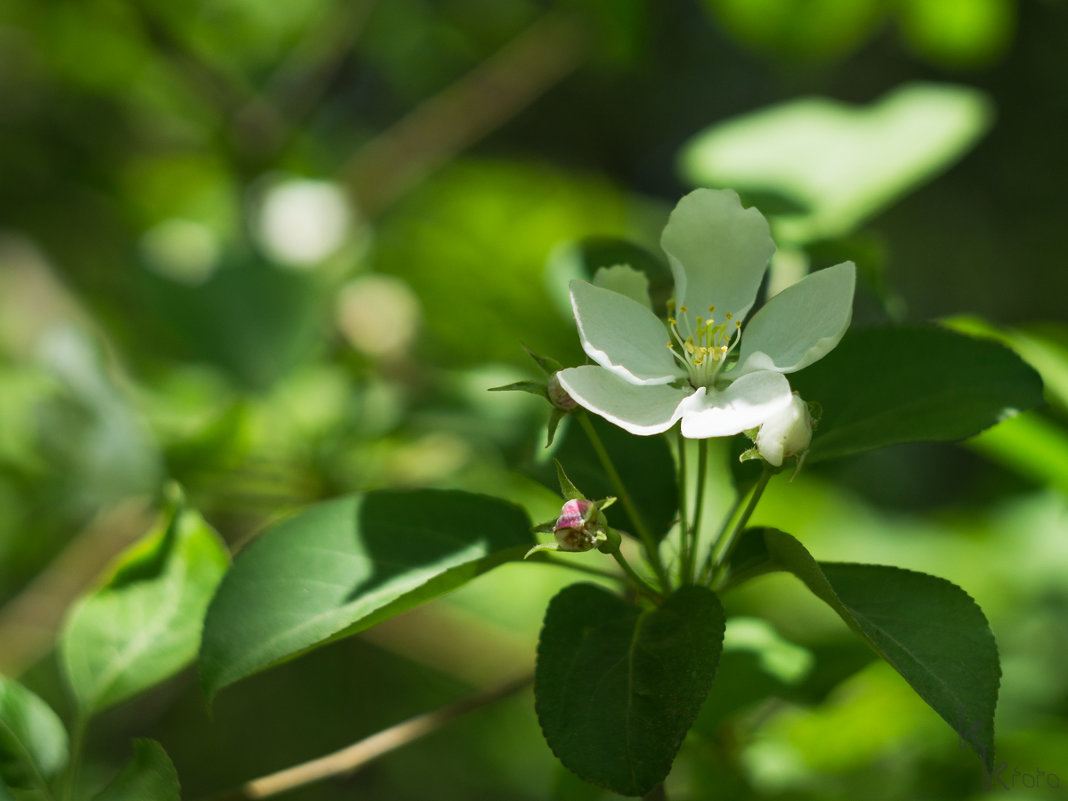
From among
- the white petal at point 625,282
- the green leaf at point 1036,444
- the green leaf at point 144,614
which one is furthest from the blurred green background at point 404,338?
the white petal at point 625,282

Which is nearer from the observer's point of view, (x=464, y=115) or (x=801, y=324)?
(x=801, y=324)

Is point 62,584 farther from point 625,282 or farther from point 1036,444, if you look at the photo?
point 1036,444

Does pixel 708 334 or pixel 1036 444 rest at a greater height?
pixel 708 334

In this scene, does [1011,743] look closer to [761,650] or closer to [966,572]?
[761,650]

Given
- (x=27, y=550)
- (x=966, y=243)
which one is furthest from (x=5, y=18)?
(x=966, y=243)

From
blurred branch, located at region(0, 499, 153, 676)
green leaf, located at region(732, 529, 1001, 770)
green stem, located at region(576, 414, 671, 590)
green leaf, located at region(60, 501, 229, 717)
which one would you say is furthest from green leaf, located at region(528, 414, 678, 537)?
blurred branch, located at region(0, 499, 153, 676)

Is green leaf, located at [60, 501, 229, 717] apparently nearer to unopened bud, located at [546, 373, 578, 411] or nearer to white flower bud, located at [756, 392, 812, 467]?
unopened bud, located at [546, 373, 578, 411]

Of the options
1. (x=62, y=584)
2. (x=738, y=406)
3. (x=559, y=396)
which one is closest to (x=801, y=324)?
(x=738, y=406)
